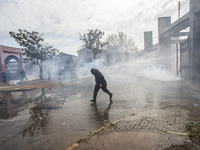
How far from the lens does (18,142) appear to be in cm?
269

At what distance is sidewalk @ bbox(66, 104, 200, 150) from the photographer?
232cm

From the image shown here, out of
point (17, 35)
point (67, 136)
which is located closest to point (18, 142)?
point (67, 136)

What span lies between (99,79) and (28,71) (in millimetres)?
30923

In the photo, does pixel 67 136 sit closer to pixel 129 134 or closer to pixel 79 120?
pixel 79 120

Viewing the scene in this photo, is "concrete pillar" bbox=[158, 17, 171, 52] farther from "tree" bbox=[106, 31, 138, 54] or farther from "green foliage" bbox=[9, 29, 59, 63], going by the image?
"tree" bbox=[106, 31, 138, 54]

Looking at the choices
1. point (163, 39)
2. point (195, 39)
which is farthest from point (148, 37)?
point (195, 39)

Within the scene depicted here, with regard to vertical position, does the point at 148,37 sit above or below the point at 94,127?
above

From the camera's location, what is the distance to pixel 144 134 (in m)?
2.69

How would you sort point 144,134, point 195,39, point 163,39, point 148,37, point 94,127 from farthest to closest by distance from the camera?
1. point 148,37
2. point 163,39
3. point 195,39
4. point 94,127
5. point 144,134

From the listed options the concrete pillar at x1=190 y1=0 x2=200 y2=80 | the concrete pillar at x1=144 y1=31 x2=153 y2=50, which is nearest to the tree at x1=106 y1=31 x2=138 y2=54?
Result: the concrete pillar at x1=144 y1=31 x2=153 y2=50

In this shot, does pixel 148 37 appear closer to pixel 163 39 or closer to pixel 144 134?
pixel 163 39

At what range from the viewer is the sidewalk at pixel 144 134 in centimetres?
232

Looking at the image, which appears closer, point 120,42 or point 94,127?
point 94,127

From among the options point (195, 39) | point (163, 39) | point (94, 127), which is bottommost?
point (94, 127)
